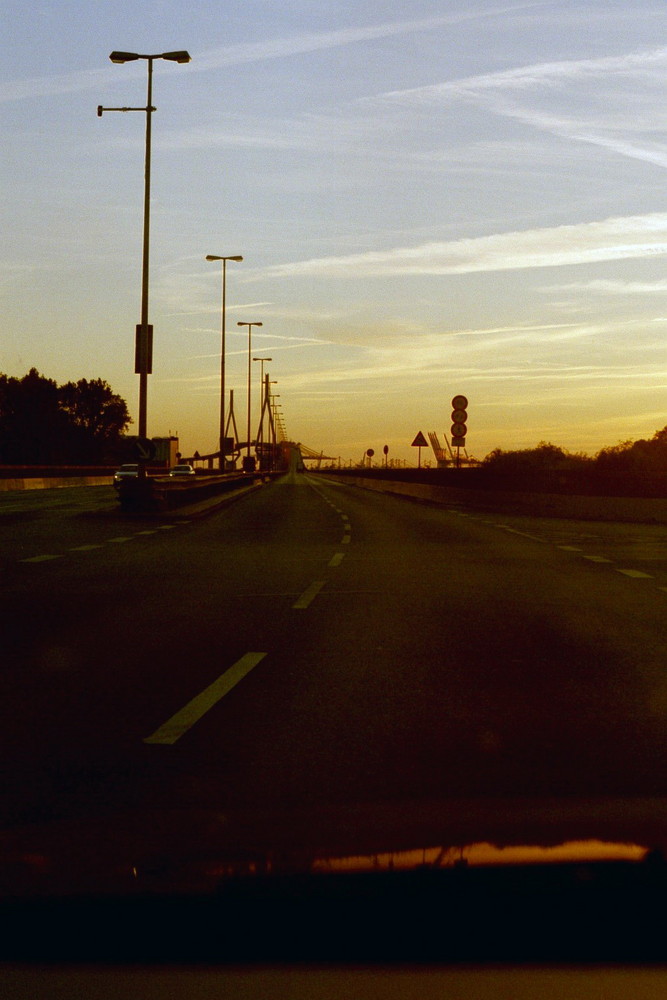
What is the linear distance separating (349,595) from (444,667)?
4227mm

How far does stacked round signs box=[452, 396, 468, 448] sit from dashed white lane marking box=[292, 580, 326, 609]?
25.6 metres

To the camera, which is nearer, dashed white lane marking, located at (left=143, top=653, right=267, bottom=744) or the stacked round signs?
dashed white lane marking, located at (left=143, top=653, right=267, bottom=744)

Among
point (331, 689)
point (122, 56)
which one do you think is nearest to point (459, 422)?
point (122, 56)

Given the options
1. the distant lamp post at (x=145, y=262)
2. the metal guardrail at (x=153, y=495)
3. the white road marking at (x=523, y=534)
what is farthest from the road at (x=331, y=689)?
the distant lamp post at (x=145, y=262)

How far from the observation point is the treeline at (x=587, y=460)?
155 ft

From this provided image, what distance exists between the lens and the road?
4.73 metres

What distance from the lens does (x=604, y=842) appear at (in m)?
3.07

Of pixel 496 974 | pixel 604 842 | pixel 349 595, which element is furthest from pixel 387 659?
pixel 496 974

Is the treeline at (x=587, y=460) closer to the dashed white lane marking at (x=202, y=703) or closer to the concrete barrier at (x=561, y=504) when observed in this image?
the concrete barrier at (x=561, y=504)

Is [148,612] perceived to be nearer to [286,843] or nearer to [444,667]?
[444,667]

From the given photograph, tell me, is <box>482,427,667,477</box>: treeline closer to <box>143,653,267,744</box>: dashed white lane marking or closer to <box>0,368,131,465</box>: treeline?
<box>143,653,267,744</box>: dashed white lane marking

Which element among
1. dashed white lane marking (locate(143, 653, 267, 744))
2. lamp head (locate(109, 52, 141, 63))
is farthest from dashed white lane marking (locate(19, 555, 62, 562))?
lamp head (locate(109, 52, 141, 63))

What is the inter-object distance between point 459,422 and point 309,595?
27.2m

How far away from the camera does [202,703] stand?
652 cm
